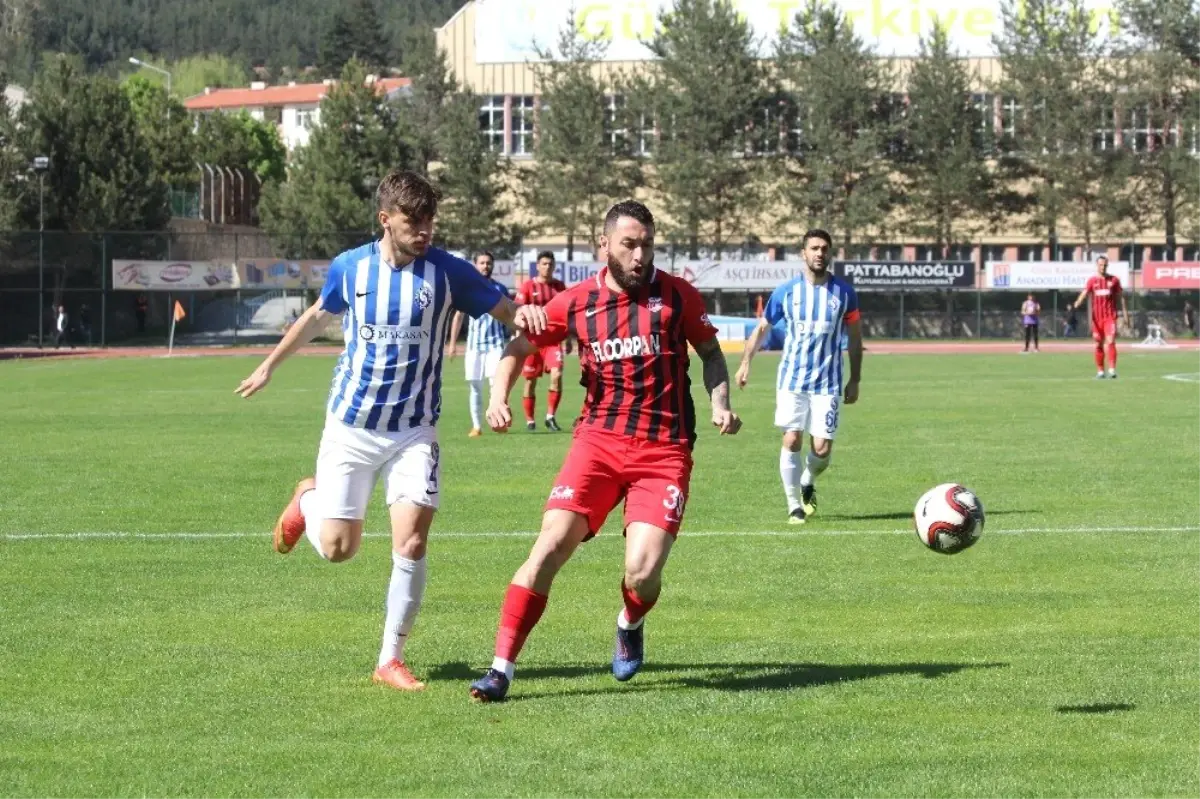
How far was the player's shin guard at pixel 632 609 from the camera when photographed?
7648mm

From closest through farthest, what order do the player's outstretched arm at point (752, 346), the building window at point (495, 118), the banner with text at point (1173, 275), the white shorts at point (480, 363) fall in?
the player's outstretched arm at point (752, 346), the white shorts at point (480, 363), the banner with text at point (1173, 275), the building window at point (495, 118)

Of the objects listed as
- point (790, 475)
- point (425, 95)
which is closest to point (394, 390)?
point (790, 475)

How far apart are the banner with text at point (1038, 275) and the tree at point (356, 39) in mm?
126191

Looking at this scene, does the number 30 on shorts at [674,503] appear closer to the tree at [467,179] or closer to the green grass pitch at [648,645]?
the green grass pitch at [648,645]

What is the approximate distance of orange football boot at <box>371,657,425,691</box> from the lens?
7453mm

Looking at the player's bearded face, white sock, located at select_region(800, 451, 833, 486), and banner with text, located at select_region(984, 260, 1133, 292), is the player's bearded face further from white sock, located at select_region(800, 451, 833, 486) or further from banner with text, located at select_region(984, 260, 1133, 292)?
banner with text, located at select_region(984, 260, 1133, 292)

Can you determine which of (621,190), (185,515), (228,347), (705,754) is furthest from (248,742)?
(621,190)

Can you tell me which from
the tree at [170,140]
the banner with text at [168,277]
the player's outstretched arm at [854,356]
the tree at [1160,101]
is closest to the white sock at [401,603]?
the player's outstretched arm at [854,356]

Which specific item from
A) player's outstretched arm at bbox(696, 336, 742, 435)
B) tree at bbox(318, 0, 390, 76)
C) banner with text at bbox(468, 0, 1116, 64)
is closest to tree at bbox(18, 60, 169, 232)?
banner with text at bbox(468, 0, 1116, 64)

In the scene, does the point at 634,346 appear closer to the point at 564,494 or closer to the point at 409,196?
the point at 564,494

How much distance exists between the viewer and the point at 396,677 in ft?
24.6

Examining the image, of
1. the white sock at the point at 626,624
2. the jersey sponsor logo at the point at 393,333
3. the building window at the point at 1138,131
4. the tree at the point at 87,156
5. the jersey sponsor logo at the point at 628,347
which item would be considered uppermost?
the building window at the point at 1138,131

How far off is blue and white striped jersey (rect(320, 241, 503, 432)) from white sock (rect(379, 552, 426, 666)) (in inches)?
23.8

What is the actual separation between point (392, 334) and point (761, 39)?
251 feet
